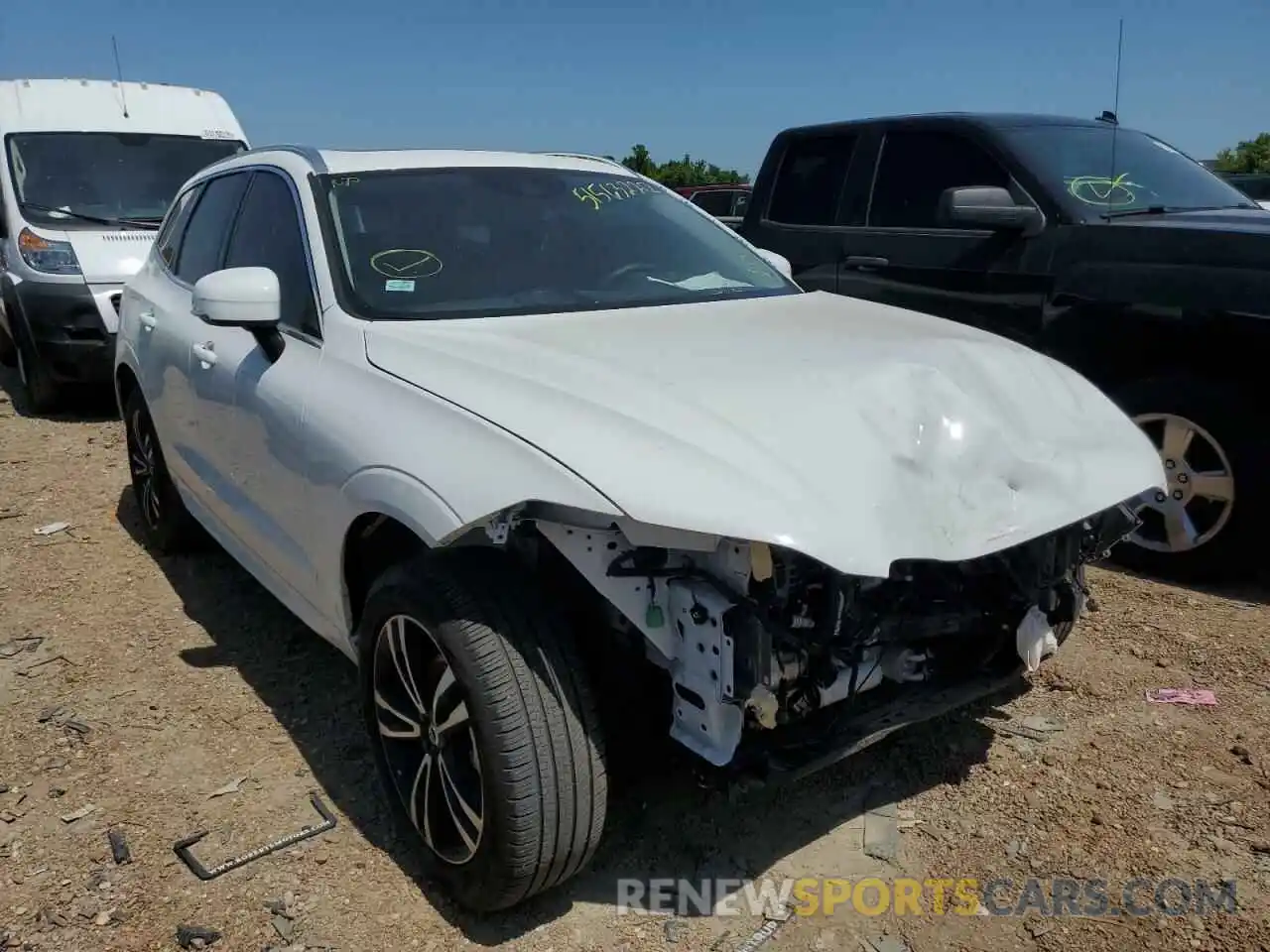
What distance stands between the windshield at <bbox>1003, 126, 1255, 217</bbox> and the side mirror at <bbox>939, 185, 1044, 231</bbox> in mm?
209

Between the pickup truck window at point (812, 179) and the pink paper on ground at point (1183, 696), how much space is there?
3131mm

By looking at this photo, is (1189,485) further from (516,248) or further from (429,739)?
(429,739)

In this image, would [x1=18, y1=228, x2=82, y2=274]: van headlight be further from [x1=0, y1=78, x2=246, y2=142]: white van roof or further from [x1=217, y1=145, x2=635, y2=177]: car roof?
[x1=217, y1=145, x2=635, y2=177]: car roof

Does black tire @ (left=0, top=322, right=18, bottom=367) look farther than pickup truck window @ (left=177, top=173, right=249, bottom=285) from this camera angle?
Yes

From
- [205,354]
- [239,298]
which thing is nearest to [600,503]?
[239,298]

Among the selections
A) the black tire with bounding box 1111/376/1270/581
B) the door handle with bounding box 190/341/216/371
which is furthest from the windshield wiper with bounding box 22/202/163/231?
the black tire with bounding box 1111/376/1270/581

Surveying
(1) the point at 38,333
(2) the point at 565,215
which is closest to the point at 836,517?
(2) the point at 565,215

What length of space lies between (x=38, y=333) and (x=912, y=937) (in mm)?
7402

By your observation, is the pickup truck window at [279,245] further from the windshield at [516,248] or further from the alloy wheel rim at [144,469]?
the alloy wheel rim at [144,469]

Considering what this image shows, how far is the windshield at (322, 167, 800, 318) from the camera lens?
3.14 metres

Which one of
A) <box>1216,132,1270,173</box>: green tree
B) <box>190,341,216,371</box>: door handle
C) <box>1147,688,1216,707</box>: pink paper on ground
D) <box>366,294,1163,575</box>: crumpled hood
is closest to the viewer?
<box>366,294,1163,575</box>: crumpled hood

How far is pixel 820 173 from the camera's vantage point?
233 inches

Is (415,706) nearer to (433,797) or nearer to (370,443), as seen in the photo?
(433,797)

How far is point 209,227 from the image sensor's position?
4211 mm
